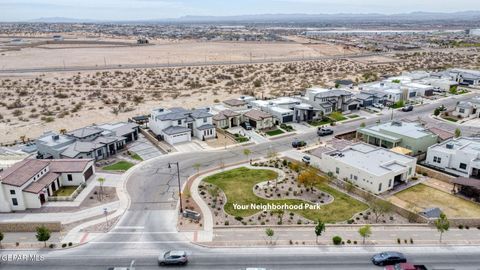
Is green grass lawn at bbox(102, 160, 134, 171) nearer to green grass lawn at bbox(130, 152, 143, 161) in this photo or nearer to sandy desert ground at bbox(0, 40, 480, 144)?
green grass lawn at bbox(130, 152, 143, 161)

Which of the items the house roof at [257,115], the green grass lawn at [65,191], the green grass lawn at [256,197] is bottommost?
the green grass lawn at [256,197]

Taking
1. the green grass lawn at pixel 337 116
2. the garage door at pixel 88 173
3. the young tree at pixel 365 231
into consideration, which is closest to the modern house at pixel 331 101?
the green grass lawn at pixel 337 116

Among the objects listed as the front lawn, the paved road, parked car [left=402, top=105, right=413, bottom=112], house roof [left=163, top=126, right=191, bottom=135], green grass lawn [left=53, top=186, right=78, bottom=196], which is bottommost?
the paved road

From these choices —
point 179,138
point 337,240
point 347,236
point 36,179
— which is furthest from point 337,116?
point 36,179

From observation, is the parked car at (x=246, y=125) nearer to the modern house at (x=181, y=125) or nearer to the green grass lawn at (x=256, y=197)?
the modern house at (x=181, y=125)

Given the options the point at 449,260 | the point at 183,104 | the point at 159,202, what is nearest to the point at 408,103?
the point at 183,104

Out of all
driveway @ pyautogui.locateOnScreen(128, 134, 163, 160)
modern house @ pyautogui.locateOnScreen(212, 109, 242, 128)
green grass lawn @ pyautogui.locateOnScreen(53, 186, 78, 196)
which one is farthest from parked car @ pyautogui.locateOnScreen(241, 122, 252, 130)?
green grass lawn @ pyautogui.locateOnScreen(53, 186, 78, 196)

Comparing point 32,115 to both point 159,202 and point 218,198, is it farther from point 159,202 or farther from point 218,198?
point 218,198
